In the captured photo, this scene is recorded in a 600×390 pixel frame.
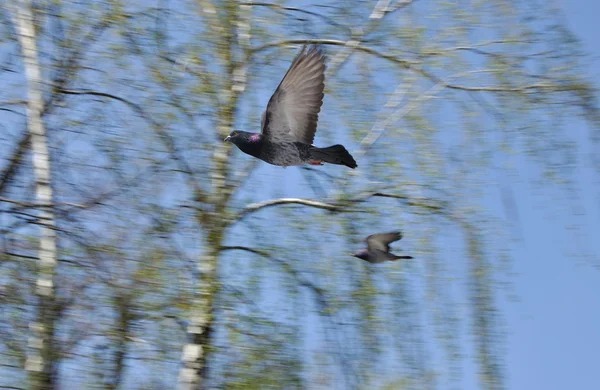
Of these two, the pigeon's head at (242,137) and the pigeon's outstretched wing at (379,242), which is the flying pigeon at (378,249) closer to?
the pigeon's outstretched wing at (379,242)

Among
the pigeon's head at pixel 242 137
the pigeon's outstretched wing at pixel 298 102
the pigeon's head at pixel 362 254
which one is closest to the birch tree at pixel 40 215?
the pigeon's head at pixel 242 137

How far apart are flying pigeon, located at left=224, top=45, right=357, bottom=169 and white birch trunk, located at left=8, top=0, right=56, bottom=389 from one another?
905 millimetres

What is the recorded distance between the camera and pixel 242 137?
12.4ft

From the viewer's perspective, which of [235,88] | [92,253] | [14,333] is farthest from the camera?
[235,88]

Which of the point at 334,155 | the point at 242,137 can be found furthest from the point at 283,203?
the point at 334,155

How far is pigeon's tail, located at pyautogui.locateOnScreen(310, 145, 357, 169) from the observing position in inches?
139

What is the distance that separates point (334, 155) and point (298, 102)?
0.94ft

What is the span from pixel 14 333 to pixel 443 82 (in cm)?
237

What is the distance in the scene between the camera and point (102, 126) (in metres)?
4.06

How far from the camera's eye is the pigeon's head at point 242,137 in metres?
3.75

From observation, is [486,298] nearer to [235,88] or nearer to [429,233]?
[429,233]

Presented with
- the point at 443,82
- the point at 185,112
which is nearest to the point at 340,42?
the point at 443,82

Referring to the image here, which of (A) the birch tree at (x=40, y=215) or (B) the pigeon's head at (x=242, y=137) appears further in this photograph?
(B) the pigeon's head at (x=242, y=137)

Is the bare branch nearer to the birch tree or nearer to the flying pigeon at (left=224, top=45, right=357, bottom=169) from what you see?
the flying pigeon at (left=224, top=45, right=357, bottom=169)
